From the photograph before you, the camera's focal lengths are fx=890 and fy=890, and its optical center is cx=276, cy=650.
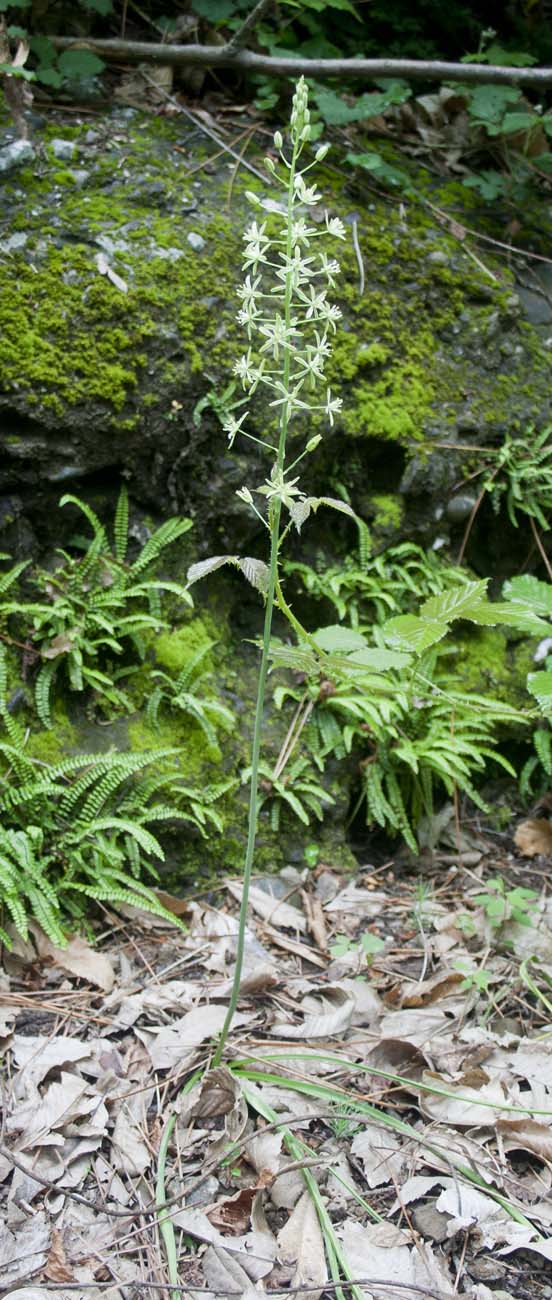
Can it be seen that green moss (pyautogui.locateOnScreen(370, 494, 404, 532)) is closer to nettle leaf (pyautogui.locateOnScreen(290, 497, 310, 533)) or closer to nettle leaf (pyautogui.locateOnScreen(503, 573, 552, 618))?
nettle leaf (pyautogui.locateOnScreen(503, 573, 552, 618))

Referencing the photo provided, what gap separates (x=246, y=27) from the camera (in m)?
4.20

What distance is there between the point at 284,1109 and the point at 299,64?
4.54 m

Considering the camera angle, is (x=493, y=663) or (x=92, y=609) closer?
(x=92, y=609)

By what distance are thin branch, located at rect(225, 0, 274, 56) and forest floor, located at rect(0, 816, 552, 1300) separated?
13.0 feet

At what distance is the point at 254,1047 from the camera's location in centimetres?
266

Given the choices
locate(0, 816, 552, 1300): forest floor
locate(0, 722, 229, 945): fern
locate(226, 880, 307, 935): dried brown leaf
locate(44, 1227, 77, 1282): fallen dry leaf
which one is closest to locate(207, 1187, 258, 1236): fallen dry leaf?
locate(0, 816, 552, 1300): forest floor

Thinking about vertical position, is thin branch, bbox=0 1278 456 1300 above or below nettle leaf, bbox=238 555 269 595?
below

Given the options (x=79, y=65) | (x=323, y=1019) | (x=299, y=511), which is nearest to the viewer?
(x=299, y=511)

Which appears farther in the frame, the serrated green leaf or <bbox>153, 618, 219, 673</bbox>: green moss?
<bbox>153, 618, 219, 673</bbox>: green moss

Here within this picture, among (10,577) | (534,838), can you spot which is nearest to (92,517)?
(10,577)

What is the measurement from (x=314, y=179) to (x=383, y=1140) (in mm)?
4170

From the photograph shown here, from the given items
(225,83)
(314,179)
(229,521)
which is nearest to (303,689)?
(229,521)

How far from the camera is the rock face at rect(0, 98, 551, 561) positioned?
3662mm

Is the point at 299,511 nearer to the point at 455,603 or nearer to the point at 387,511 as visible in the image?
the point at 455,603
